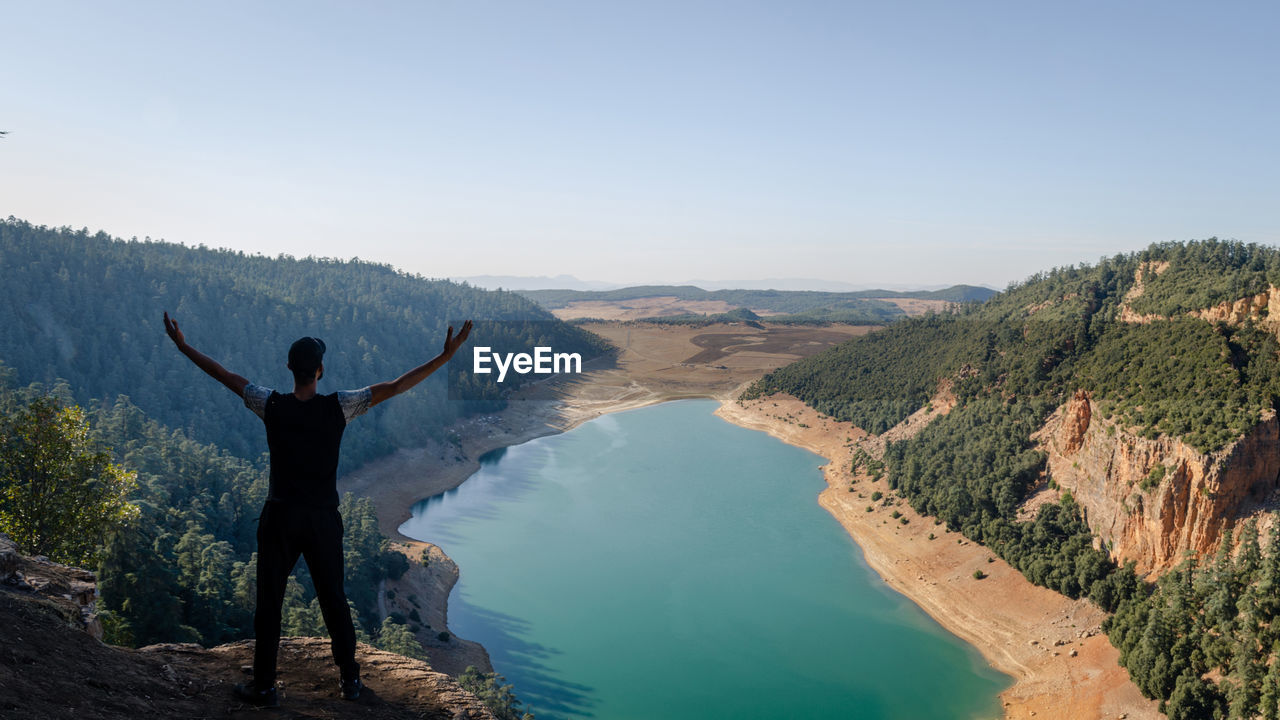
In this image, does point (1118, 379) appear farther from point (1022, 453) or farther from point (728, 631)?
point (728, 631)

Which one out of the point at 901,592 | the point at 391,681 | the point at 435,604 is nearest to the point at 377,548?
the point at 435,604

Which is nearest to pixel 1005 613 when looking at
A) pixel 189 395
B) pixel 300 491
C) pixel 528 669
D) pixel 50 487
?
pixel 528 669

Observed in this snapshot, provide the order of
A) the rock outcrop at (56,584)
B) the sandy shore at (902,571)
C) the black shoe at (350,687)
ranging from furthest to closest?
the sandy shore at (902,571), the rock outcrop at (56,584), the black shoe at (350,687)

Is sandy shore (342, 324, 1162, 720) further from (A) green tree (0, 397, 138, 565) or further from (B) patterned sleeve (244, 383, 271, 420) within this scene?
(B) patterned sleeve (244, 383, 271, 420)

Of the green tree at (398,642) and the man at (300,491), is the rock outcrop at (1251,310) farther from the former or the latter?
the man at (300,491)

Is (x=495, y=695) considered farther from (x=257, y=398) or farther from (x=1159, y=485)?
(x=1159, y=485)


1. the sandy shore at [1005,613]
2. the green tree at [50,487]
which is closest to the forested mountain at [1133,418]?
the sandy shore at [1005,613]
